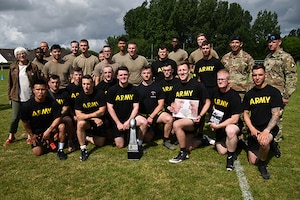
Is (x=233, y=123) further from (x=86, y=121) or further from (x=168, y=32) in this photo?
(x=168, y=32)

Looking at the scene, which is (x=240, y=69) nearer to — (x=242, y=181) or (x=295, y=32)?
(x=242, y=181)

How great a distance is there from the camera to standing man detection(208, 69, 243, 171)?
5.04m

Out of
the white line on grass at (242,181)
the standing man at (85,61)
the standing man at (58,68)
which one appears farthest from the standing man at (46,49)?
the white line on grass at (242,181)

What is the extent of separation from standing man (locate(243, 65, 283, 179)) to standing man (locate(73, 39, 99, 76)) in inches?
169

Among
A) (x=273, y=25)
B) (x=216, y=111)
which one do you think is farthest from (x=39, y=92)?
(x=273, y=25)

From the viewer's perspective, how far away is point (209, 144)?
6348 mm

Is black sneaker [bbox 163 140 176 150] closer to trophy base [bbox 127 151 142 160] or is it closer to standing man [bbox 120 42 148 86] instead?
trophy base [bbox 127 151 142 160]

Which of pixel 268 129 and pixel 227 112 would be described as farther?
pixel 227 112

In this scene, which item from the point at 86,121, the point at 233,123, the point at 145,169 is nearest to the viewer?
the point at 145,169

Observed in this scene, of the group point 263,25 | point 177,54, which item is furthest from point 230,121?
point 263,25

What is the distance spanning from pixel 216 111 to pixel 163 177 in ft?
5.90

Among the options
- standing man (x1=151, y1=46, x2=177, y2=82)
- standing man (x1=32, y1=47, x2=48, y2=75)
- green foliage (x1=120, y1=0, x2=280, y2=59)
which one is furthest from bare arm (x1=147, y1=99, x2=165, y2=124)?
green foliage (x1=120, y1=0, x2=280, y2=59)

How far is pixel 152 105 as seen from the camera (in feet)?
20.7

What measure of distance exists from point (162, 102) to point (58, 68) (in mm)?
2848
